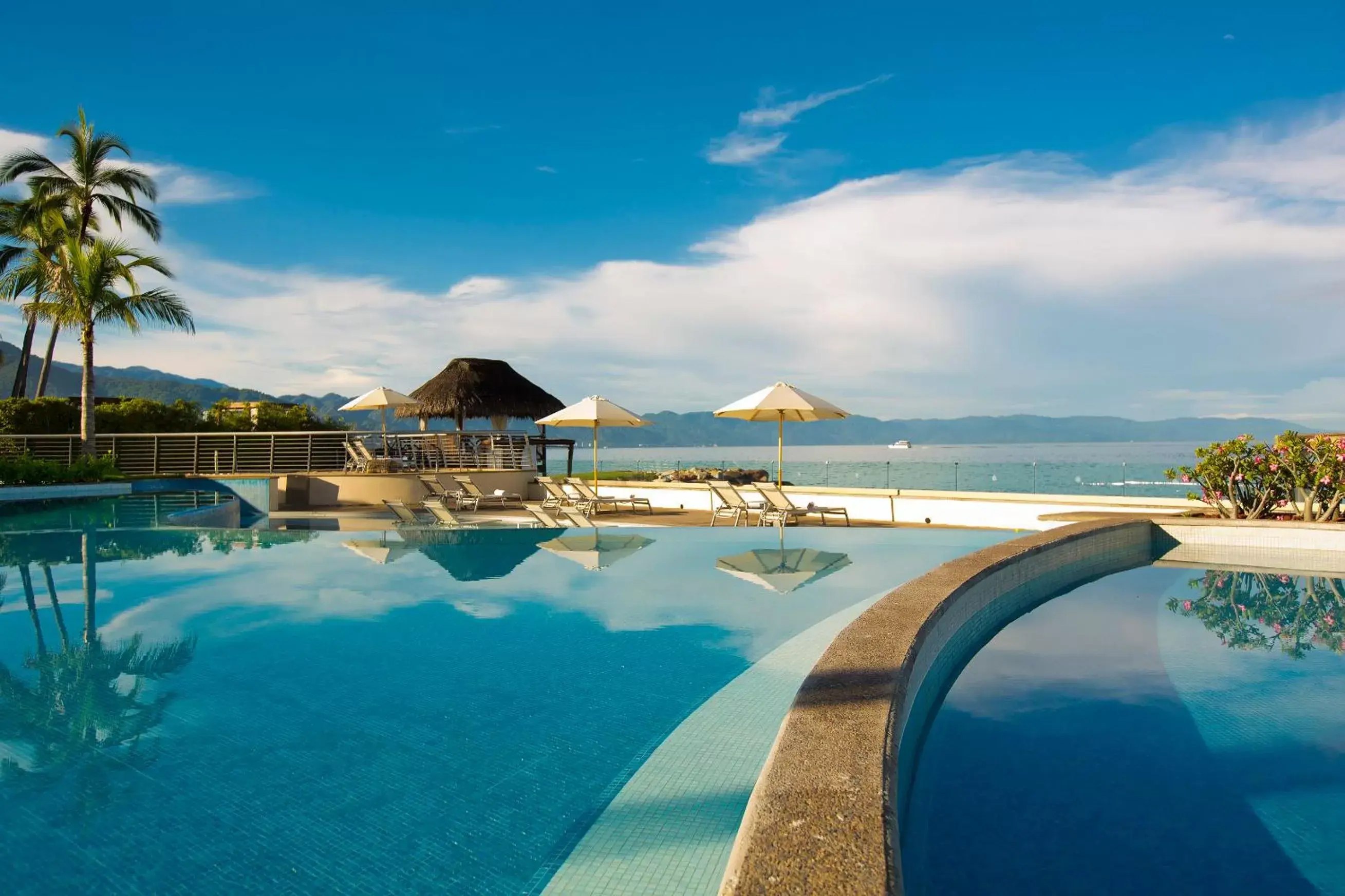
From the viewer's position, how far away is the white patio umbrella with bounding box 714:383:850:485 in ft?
39.2

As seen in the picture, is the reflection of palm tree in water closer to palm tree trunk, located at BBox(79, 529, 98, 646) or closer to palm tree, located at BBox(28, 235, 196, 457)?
palm tree trunk, located at BBox(79, 529, 98, 646)

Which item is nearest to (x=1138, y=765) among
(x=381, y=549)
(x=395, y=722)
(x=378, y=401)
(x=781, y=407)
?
(x=395, y=722)

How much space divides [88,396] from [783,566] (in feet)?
57.9

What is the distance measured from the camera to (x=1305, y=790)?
3.34 m

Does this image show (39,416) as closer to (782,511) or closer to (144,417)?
(144,417)

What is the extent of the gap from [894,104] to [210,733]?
610 inches

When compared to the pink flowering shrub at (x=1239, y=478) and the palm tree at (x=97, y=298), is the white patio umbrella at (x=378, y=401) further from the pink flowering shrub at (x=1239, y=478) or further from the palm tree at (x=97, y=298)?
the pink flowering shrub at (x=1239, y=478)

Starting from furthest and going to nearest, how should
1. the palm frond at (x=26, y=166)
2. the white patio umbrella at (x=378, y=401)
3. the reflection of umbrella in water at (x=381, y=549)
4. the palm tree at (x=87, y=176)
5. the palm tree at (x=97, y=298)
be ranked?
the palm frond at (x=26, y=166), the white patio umbrella at (x=378, y=401), the palm tree at (x=87, y=176), the palm tree at (x=97, y=298), the reflection of umbrella in water at (x=381, y=549)

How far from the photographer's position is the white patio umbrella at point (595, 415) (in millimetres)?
13688

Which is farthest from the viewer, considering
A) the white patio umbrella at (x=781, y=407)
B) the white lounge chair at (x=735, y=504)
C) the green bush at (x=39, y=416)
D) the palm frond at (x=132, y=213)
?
the green bush at (x=39, y=416)

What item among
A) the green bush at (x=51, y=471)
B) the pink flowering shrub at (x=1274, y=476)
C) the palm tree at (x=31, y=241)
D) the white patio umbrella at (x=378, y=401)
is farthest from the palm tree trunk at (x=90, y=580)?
the pink flowering shrub at (x=1274, y=476)

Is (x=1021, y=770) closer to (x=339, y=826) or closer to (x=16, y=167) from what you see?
(x=339, y=826)

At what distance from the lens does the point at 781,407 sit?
1190 centimetres

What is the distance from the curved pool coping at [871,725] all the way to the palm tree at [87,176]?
21.4m
